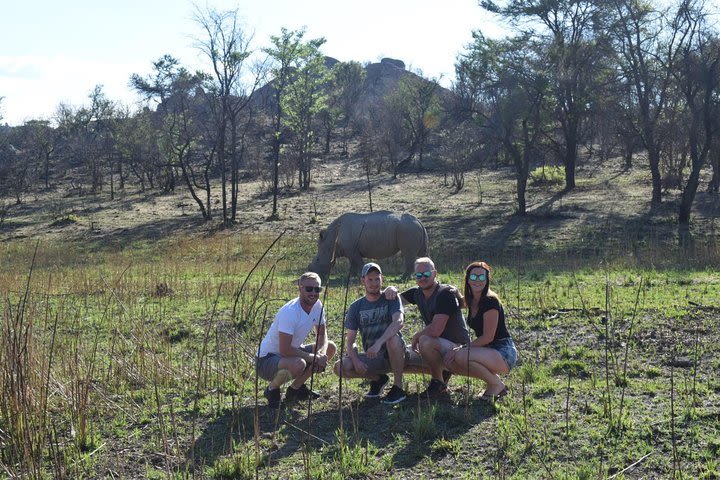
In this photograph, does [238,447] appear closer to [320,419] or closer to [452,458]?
[320,419]

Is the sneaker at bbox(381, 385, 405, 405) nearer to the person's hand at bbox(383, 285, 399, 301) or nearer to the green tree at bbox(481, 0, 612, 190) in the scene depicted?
the person's hand at bbox(383, 285, 399, 301)

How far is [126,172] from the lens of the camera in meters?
53.9

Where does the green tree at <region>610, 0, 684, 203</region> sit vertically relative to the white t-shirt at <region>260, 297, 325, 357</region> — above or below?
above

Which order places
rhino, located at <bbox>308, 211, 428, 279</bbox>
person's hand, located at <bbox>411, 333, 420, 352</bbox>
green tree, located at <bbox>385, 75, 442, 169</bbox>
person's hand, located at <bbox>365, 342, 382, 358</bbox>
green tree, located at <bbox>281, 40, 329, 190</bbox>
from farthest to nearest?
green tree, located at <bbox>385, 75, 442, 169</bbox>
green tree, located at <bbox>281, 40, 329, 190</bbox>
rhino, located at <bbox>308, 211, 428, 279</bbox>
person's hand, located at <bbox>411, 333, 420, 352</bbox>
person's hand, located at <bbox>365, 342, 382, 358</bbox>

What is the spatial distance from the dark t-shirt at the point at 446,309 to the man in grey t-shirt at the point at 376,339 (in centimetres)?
32

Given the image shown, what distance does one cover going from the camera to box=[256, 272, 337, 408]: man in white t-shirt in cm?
700

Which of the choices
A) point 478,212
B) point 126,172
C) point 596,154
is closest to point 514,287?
point 478,212

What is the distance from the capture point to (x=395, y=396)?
279 inches

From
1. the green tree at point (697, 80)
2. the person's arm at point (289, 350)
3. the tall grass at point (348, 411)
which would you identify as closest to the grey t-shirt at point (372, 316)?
the person's arm at point (289, 350)

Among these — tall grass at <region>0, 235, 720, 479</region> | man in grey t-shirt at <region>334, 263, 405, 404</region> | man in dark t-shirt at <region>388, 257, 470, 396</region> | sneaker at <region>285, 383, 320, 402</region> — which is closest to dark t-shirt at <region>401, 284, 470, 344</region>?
man in dark t-shirt at <region>388, 257, 470, 396</region>

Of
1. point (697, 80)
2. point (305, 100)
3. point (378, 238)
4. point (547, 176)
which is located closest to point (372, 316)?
point (378, 238)

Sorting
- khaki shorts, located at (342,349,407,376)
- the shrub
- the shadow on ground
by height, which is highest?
the shrub

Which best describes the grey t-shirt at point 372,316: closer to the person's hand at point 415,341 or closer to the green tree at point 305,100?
the person's hand at point 415,341

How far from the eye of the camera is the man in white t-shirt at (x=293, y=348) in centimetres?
700
